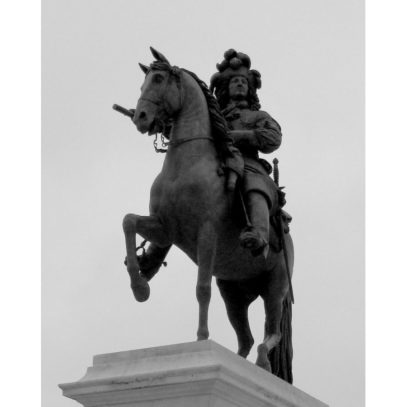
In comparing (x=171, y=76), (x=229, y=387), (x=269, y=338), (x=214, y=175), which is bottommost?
(x=229, y=387)

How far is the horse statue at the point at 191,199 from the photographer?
1084cm

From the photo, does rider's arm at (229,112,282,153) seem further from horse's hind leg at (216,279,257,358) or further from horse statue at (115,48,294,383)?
horse's hind leg at (216,279,257,358)

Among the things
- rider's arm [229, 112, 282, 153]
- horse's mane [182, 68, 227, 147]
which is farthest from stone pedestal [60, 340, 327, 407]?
rider's arm [229, 112, 282, 153]

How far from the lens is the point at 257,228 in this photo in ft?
35.7

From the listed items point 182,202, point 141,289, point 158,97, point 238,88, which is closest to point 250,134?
point 238,88

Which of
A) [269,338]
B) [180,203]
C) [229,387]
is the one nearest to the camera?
[229,387]

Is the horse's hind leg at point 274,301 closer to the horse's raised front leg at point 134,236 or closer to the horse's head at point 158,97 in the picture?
the horse's raised front leg at point 134,236

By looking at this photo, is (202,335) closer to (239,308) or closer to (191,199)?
(191,199)

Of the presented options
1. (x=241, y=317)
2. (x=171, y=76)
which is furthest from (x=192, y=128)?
(x=241, y=317)

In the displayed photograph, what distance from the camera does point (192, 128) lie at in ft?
36.7

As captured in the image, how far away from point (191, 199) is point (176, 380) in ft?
4.73

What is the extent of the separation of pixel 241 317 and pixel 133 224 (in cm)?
153

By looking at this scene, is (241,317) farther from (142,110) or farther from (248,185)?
(142,110)

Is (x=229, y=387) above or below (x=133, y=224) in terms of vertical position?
below
